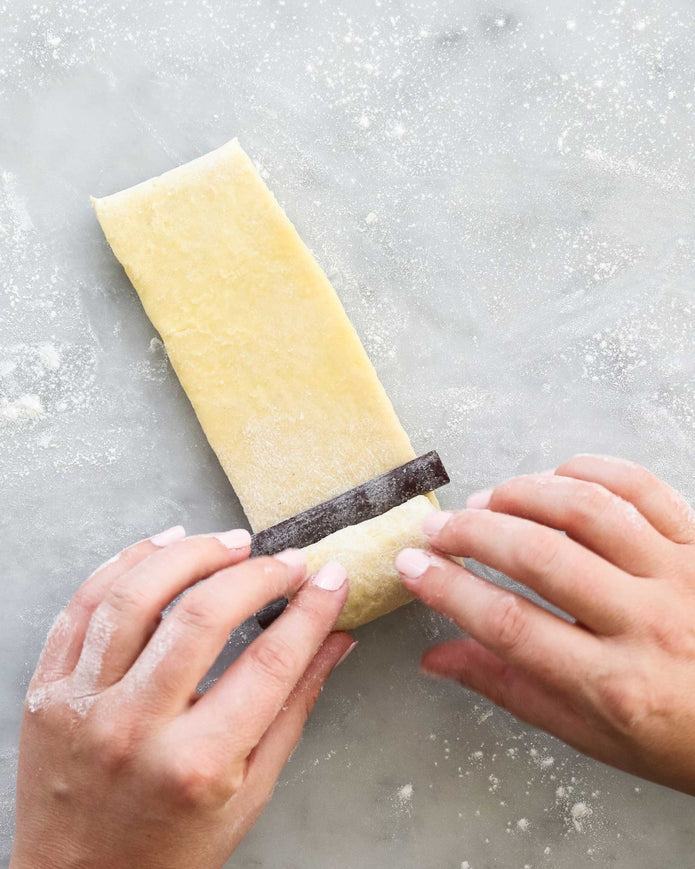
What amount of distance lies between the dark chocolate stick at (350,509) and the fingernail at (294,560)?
95 mm

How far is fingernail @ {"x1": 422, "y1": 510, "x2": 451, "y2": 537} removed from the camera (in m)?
1.50

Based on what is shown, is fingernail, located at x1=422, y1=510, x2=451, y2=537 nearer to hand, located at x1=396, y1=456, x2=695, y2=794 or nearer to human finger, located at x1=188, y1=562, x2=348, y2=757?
hand, located at x1=396, y1=456, x2=695, y2=794

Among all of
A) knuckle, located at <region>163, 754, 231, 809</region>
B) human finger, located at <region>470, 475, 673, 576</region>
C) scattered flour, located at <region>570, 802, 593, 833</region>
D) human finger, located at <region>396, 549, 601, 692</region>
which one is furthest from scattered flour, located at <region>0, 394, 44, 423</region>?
scattered flour, located at <region>570, 802, 593, 833</region>

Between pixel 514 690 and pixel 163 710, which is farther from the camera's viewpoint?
pixel 514 690

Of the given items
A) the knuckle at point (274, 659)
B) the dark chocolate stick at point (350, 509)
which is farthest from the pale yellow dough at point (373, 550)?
the knuckle at point (274, 659)

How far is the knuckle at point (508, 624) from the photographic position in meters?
1.36

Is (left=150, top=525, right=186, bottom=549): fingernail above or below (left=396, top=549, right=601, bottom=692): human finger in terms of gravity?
above

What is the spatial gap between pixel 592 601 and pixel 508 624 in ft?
0.52

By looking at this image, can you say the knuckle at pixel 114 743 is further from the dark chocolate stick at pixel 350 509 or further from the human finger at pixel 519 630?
the human finger at pixel 519 630

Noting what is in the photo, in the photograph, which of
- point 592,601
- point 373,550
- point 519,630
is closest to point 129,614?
point 373,550

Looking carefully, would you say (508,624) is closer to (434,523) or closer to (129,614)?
(434,523)

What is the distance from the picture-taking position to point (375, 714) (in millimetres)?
1813

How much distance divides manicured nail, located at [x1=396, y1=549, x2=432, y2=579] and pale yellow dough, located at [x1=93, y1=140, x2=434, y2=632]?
0.61 feet

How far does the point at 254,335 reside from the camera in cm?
169
